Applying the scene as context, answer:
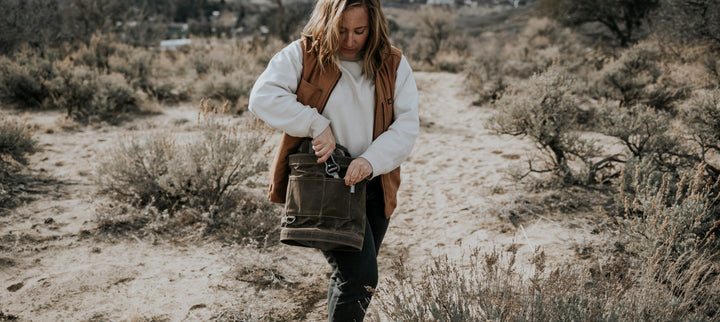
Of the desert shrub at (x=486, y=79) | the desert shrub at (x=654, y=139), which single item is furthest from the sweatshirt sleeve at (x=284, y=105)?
the desert shrub at (x=486, y=79)

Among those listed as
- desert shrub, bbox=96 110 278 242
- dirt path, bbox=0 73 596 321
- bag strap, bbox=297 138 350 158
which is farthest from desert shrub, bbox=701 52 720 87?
bag strap, bbox=297 138 350 158

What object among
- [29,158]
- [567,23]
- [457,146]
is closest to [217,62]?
[29,158]

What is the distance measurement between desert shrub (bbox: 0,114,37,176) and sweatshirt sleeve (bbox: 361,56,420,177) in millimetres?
4213

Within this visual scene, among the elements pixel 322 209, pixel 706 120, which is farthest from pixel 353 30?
pixel 706 120

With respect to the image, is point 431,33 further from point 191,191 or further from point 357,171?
point 357,171

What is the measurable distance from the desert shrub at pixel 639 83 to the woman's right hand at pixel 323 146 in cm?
681

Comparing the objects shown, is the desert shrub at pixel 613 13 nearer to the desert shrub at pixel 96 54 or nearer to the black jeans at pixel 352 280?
the desert shrub at pixel 96 54

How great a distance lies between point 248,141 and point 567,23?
15.3 metres

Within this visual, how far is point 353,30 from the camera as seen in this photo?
1814mm

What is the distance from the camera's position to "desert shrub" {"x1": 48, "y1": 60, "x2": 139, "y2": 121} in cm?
693

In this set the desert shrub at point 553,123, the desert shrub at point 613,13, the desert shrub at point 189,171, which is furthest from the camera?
the desert shrub at point 613,13

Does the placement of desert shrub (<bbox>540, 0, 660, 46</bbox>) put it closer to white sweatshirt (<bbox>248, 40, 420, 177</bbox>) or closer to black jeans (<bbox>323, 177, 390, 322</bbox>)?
white sweatshirt (<bbox>248, 40, 420, 177</bbox>)

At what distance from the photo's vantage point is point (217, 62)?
35.4 ft

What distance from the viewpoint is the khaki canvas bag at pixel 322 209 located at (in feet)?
5.70
